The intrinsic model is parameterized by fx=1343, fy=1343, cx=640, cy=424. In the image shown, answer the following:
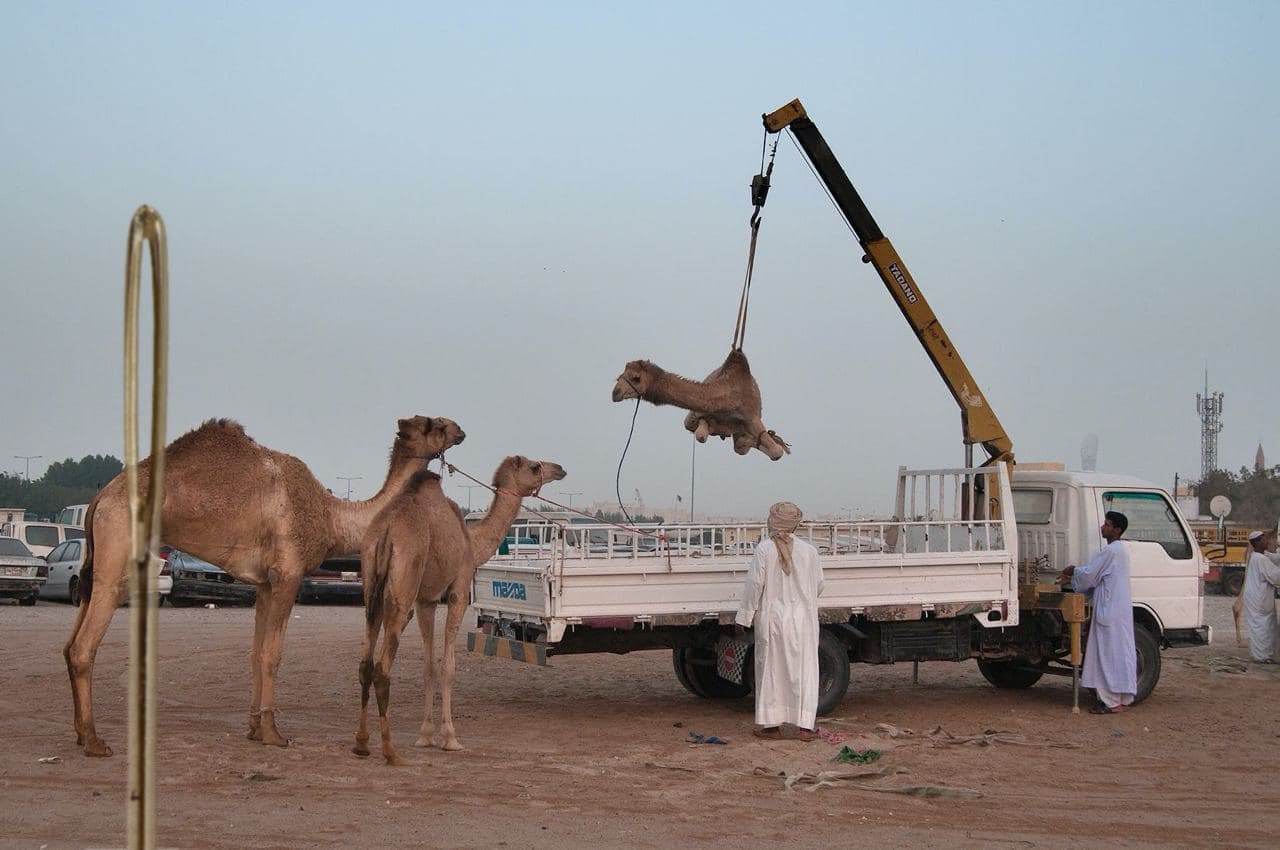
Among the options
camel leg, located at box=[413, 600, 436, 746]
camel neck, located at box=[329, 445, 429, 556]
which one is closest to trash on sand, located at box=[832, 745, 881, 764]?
camel leg, located at box=[413, 600, 436, 746]

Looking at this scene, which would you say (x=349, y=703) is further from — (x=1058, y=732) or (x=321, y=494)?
(x=1058, y=732)

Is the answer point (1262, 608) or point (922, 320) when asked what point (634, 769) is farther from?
point (1262, 608)

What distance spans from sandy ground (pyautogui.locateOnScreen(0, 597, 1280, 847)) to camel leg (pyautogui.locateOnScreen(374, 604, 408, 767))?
5.4 inches

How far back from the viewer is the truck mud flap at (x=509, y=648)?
1090 centimetres

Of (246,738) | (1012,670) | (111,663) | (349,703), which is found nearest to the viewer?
(246,738)

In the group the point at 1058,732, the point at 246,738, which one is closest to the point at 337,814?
the point at 246,738

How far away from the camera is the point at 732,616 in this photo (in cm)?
1148

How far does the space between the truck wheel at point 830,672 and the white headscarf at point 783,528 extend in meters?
1.12

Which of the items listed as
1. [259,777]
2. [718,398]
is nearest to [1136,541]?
[718,398]

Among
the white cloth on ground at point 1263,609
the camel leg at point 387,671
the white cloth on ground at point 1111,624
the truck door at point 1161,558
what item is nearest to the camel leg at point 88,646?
the camel leg at point 387,671

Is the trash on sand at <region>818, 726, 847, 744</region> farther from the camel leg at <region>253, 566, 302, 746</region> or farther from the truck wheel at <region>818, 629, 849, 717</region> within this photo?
the camel leg at <region>253, 566, 302, 746</region>

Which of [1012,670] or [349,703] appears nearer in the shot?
[349,703]

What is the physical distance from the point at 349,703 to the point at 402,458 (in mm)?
2971

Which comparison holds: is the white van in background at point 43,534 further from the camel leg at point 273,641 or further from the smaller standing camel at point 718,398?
the smaller standing camel at point 718,398
